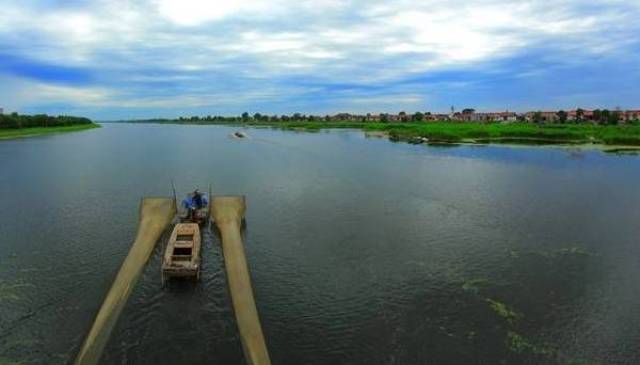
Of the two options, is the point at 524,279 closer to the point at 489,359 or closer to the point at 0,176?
the point at 489,359

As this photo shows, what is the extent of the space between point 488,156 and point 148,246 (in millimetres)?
68738

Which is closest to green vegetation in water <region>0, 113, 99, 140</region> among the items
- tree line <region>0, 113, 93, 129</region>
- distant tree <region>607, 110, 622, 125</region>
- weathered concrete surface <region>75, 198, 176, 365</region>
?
tree line <region>0, 113, 93, 129</region>

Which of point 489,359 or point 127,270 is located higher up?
point 127,270

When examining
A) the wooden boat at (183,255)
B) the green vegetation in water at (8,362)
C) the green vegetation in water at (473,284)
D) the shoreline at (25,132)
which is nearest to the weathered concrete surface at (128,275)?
the wooden boat at (183,255)

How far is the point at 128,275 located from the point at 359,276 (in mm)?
11158

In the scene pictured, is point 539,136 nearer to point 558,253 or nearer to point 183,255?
point 558,253

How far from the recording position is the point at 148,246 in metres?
27.0

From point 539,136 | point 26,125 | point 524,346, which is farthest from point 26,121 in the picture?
point 524,346

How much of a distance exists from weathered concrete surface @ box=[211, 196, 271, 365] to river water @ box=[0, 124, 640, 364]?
64 centimetres

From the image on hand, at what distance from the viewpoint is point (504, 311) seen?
21.1 meters

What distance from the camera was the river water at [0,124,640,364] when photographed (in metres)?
18.1

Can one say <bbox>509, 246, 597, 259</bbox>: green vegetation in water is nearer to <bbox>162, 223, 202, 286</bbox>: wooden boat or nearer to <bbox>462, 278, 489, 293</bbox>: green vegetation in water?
<bbox>462, 278, 489, 293</bbox>: green vegetation in water

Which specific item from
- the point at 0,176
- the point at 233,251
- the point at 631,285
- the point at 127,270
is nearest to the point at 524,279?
the point at 631,285

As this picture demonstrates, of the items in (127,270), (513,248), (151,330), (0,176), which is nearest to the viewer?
(151,330)
